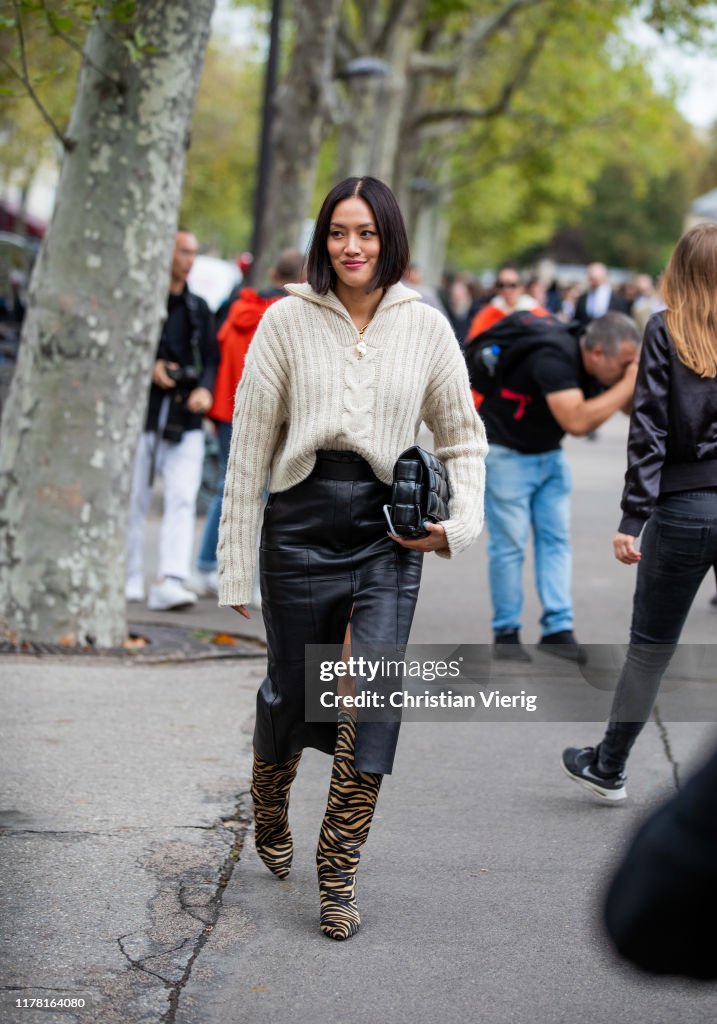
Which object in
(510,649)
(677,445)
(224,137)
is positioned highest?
(224,137)

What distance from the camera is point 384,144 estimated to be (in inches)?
928

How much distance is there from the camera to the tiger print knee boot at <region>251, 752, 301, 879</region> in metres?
4.23

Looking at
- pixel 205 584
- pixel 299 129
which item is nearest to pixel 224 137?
pixel 299 129

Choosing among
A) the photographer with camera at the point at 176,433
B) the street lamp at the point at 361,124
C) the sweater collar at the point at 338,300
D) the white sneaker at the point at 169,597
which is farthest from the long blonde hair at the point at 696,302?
the street lamp at the point at 361,124

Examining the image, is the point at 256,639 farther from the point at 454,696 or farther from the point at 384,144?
the point at 384,144

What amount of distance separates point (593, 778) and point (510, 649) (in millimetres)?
2267

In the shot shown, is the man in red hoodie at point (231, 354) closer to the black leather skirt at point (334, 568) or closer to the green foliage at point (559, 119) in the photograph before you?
the black leather skirt at point (334, 568)

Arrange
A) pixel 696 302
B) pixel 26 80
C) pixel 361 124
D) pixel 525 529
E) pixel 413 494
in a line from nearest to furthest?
pixel 413 494 → pixel 696 302 → pixel 26 80 → pixel 525 529 → pixel 361 124

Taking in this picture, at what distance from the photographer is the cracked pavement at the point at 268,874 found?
3.60m

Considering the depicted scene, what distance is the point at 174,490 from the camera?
8.42 metres

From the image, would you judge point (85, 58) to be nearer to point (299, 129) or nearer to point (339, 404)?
point (339, 404)

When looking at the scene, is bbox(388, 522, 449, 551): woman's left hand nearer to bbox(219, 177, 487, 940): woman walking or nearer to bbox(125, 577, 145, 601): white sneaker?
bbox(219, 177, 487, 940): woman walking

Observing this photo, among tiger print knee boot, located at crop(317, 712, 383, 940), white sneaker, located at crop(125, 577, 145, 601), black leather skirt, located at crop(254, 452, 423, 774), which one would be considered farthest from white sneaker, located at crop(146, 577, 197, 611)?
tiger print knee boot, located at crop(317, 712, 383, 940)

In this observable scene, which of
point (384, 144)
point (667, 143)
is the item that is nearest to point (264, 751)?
point (384, 144)
